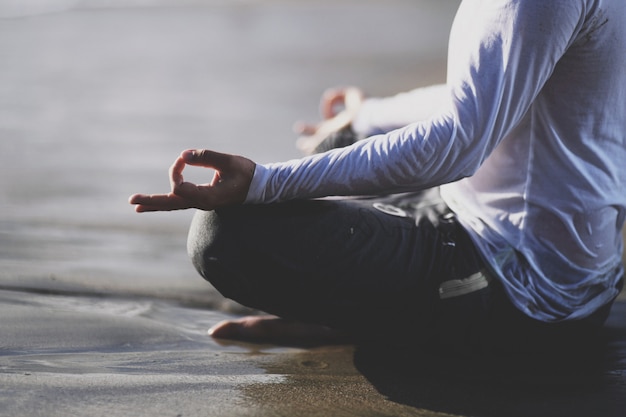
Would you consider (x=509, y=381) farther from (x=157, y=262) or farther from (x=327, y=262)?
(x=157, y=262)

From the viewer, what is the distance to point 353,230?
1872 millimetres

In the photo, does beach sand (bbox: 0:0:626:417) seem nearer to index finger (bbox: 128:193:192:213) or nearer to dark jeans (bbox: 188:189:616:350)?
dark jeans (bbox: 188:189:616:350)

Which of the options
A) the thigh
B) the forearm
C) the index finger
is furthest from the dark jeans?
the forearm

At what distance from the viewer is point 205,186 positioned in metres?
1.74

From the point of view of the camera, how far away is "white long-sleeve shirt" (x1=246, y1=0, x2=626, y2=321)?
1.68 m

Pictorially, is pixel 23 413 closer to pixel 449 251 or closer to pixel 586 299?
pixel 449 251

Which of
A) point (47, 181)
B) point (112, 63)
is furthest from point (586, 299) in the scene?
point (112, 63)

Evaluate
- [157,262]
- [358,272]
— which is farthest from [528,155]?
[157,262]

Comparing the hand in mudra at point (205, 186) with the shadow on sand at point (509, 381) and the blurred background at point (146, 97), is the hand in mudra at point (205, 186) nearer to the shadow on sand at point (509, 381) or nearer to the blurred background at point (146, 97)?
the shadow on sand at point (509, 381)

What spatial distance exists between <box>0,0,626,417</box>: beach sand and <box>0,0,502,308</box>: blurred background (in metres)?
0.01

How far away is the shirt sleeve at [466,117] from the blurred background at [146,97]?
83cm

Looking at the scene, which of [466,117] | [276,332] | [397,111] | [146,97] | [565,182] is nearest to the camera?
[466,117]

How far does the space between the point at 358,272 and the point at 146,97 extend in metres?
3.93

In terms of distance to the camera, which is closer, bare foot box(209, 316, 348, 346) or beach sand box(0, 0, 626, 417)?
beach sand box(0, 0, 626, 417)
